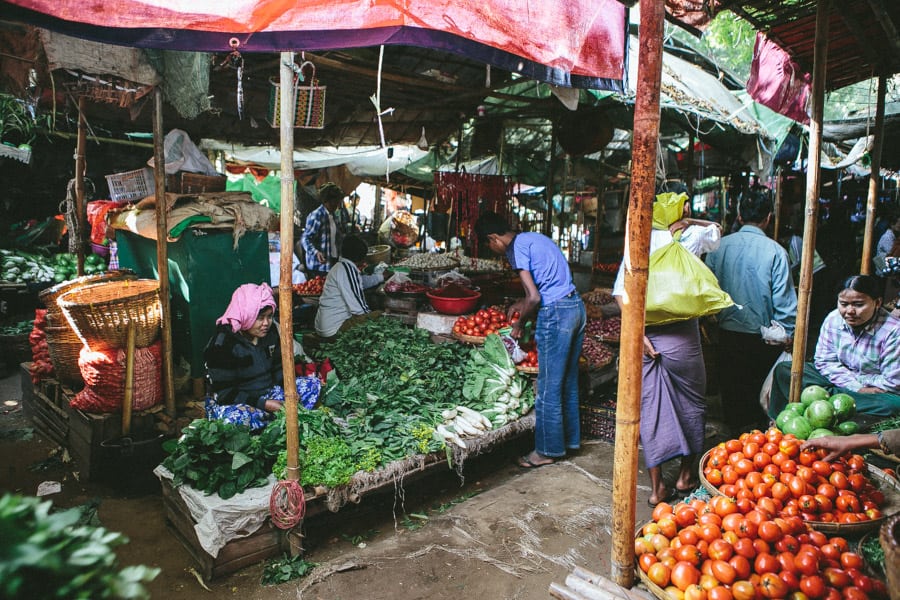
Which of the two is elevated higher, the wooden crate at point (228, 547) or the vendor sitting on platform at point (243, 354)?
the vendor sitting on platform at point (243, 354)

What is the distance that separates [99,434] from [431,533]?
9.60ft

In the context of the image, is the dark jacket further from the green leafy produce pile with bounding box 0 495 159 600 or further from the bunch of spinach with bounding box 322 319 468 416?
the green leafy produce pile with bounding box 0 495 159 600

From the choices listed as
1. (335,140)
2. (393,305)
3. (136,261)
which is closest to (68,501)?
(136,261)

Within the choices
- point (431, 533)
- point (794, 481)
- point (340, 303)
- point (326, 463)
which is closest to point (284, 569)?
point (326, 463)

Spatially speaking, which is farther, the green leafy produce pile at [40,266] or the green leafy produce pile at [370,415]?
the green leafy produce pile at [40,266]

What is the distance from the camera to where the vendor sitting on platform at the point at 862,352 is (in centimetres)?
344

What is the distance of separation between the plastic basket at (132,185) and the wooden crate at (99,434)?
2415 mm

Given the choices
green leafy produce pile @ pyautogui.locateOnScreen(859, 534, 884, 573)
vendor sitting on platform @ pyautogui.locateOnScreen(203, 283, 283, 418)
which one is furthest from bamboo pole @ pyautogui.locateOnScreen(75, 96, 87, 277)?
green leafy produce pile @ pyautogui.locateOnScreen(859, 534, 884, 573)

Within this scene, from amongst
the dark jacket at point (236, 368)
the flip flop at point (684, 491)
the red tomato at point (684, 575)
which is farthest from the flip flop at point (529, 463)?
the red tomato at point (684, 575)

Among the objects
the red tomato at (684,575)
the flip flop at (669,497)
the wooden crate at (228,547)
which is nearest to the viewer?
the red tomato at (684,575)

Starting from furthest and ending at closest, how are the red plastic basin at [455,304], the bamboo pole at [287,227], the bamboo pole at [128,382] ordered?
1. the red plastic basin at [455,304]
2. the bamboo pole at [128,382]
3. the bamboo pole at [287,227]

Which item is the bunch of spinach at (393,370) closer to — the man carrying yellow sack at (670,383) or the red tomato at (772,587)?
the man carrying yellow sack at (670,383)

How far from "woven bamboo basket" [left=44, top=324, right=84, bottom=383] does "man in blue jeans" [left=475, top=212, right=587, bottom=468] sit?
3.83 metres

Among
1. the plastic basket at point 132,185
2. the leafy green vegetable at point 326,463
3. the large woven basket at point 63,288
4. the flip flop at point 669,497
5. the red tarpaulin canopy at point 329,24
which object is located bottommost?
the flip flop at point 669,497
